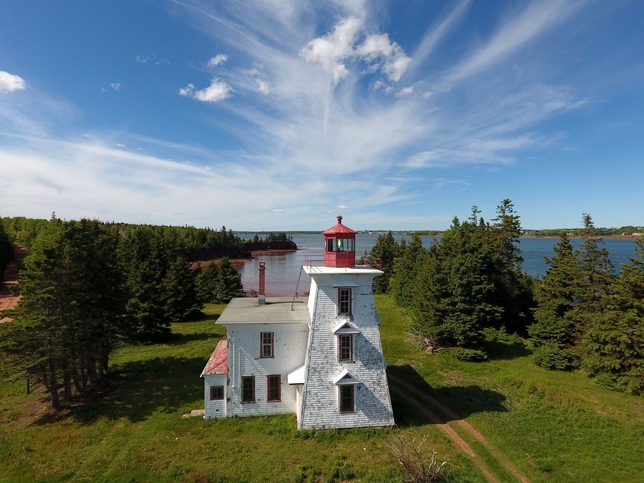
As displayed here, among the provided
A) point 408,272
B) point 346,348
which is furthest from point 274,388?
point 408,272

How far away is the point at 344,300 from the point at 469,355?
1611 centimetres

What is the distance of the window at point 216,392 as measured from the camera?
17.2 m

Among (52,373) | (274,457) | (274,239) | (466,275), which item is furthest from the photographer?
(274,239)

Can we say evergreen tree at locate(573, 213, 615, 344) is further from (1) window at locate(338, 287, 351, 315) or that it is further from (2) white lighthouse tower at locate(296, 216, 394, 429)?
(1) window at locate(338, 287, 351, 315)

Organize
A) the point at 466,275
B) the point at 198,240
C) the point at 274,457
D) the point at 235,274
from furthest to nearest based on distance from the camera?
the point at 198,240 < the point at 235,274 < the point at 466,275 < the point at 274,457

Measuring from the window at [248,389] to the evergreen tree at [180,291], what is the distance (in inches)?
864

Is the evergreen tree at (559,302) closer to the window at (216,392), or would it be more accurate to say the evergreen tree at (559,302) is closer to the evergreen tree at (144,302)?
the window at (216,392)

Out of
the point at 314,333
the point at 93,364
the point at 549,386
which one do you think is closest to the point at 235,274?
the point at 93,364

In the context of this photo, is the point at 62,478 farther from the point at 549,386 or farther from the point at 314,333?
the point at 549,386

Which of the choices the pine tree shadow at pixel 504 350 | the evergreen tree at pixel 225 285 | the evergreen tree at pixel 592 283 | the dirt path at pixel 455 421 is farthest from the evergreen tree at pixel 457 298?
the evergreen tree at pixel 225 285

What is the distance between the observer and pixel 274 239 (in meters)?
182

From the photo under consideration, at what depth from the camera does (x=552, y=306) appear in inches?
1078

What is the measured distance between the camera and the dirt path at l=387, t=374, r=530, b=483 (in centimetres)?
1373

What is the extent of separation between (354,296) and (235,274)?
41287 mm
